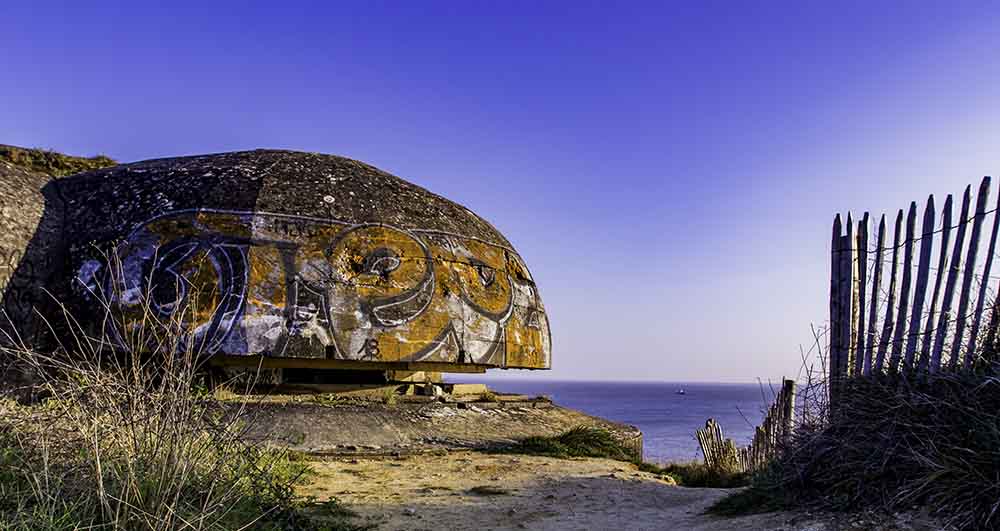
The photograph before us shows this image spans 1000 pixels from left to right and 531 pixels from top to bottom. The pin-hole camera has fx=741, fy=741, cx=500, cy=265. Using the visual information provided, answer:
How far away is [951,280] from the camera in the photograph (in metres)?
5.07

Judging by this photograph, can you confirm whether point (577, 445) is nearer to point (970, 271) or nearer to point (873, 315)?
point (873, 315)

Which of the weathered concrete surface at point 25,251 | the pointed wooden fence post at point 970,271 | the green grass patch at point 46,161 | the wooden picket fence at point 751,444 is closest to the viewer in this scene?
the pointed wooden fence post at point 970,271

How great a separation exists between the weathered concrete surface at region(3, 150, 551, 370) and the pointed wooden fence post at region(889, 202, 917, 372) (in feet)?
16.9

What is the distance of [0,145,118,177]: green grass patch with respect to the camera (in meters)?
10.1

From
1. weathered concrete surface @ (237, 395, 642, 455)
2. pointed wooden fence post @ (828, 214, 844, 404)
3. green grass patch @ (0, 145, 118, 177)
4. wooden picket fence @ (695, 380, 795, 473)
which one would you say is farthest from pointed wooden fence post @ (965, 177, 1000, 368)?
green grass patch @ (0, 145, 118, 177)

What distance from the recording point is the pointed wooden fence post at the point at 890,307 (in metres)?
5.38

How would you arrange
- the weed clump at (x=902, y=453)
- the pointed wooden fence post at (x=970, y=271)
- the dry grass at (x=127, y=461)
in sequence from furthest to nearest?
the pointed wooden fence post at (x=970, y=271), the weed clump at (x=902, y=453), the dry grass at (x=127, y=461)

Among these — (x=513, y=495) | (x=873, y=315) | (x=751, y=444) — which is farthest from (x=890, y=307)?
(x=751, y=444)

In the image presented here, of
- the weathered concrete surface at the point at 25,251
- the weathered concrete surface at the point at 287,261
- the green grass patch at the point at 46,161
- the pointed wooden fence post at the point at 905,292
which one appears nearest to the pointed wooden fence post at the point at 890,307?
the pointed wooden fence post at the point at 905,292

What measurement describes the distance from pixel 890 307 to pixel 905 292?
166 millimetres

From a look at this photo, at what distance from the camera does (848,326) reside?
5.77 m

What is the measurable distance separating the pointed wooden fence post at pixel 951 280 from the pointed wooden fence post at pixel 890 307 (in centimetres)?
34

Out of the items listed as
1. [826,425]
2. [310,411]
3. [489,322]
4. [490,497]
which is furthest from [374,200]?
[826,425]

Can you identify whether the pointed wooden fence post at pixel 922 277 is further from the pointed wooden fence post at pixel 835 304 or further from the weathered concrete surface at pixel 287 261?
the weathered concrete surface at pixel 287 261
